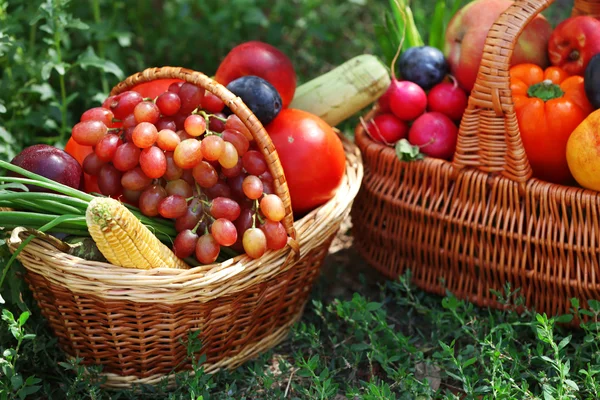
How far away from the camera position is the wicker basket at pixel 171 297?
1.47 m

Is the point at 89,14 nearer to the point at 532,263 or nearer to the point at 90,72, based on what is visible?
the point at 90,72

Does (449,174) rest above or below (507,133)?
below

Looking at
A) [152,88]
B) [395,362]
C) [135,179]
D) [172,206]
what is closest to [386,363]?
[395,362]

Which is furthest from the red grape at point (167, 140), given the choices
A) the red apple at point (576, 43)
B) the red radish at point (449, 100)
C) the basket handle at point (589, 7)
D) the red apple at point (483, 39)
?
the basket handle at point (589, 7)

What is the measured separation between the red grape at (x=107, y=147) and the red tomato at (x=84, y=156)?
0.12m

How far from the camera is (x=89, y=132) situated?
1.61 meters

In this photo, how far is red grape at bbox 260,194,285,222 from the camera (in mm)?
1544

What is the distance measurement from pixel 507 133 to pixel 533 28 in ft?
1.69

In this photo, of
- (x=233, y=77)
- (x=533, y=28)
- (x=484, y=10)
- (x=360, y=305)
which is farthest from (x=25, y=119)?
(x=533, y=28)

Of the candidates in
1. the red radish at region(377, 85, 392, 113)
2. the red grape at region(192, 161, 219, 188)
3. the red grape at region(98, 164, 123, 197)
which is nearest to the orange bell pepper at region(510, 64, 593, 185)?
the red radish at region(377, 85, 392, 113)

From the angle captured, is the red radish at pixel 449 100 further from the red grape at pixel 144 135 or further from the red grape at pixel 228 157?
the red grape at pixel 144 135

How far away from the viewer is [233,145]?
159cm

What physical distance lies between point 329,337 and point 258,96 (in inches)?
26.7

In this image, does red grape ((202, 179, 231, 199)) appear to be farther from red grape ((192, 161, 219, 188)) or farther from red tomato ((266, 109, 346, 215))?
red tomato ((266, 109, 346, 215))
